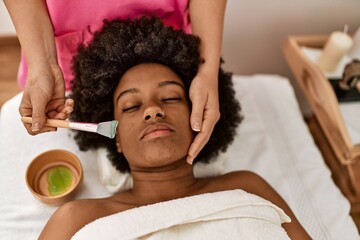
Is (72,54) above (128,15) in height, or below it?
below

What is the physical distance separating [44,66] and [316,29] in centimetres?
128

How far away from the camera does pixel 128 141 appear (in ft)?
3.58

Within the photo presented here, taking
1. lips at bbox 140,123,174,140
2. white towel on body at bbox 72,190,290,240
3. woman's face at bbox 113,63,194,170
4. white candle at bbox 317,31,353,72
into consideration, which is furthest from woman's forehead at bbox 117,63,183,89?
white candle at bbox 317,31,353,72

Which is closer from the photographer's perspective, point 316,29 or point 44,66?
point 44,66

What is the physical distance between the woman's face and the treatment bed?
0.24 m

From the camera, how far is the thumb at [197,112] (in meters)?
1.06

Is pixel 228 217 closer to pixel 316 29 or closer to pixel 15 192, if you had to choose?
pixel 15 192

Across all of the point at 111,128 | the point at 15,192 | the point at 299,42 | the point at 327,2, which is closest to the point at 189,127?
the point at 111,128

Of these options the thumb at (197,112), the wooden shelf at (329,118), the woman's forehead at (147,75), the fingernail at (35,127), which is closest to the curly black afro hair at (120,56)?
the woman's forehead at (147,75)

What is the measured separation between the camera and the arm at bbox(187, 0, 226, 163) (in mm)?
1071

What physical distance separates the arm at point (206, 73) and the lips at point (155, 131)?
0.26 ft

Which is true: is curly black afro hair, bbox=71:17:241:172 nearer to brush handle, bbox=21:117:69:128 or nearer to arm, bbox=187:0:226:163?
arm, bbox=187:0:226:163

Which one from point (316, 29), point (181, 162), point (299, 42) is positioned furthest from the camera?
point (316, 29)

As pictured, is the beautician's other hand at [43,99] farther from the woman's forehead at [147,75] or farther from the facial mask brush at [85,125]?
the woman's forehead at [147,75]
